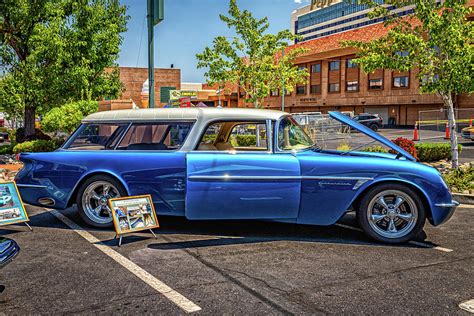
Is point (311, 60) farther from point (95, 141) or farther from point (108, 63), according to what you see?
point (95, 141)

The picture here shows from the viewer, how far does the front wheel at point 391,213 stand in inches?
206

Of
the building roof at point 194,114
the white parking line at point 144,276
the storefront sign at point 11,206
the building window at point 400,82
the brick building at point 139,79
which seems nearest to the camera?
the white parking line at point 144,276

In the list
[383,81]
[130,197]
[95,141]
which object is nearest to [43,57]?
[95,141]

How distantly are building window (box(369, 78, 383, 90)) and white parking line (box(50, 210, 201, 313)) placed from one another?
49041 mm

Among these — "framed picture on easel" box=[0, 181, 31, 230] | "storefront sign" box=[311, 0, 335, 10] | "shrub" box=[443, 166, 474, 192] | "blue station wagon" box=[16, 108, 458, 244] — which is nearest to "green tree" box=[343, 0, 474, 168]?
"shrub" box=[443, 166, 474, 192]

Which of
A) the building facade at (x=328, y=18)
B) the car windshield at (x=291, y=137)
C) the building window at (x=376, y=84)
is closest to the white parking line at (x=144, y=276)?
the car windshield at (x=291, y=137)

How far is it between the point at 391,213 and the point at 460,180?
5164mm

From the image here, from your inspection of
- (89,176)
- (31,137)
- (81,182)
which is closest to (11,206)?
(81,182)

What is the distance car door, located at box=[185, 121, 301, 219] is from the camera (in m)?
5.36

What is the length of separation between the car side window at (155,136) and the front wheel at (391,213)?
2509mm

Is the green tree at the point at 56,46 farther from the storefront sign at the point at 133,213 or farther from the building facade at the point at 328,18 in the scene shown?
the building facade at the point at 328,18

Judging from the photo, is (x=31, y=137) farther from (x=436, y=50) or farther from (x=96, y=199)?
(x=436, y=50)

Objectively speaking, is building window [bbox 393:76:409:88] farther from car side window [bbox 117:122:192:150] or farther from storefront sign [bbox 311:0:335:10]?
storefront sign [bbox 311:0:335:10]

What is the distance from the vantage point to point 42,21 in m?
19.1
